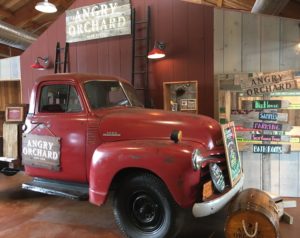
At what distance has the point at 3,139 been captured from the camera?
146 inches

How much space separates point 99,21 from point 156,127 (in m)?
3.04

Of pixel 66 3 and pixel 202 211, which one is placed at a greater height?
pixel 66 3

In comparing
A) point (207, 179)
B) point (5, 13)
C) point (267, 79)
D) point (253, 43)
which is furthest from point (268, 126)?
point (5, 13)

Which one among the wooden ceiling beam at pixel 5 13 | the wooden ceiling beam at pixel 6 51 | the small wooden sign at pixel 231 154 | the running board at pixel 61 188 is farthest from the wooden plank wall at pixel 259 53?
the wooden ceiling beam at pixel 6 51

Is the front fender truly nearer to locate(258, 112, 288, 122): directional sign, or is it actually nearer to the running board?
the running board

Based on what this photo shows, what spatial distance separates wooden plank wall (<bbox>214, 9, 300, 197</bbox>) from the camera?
3732 mm

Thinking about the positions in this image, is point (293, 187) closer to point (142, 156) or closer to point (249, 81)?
point (249, 81)

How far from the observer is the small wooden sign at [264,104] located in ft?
11.8

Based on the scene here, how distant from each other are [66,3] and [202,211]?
23.0 ft

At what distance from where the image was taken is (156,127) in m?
2.72

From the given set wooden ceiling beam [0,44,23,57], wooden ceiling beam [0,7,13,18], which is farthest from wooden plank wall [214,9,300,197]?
wooden ceiling beam [0,44,23,57]

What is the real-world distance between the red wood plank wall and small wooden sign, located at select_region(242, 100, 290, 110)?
585 mm

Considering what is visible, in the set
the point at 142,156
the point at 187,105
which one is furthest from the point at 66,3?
the point at 142,156

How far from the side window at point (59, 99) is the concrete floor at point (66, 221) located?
1.21 meters
